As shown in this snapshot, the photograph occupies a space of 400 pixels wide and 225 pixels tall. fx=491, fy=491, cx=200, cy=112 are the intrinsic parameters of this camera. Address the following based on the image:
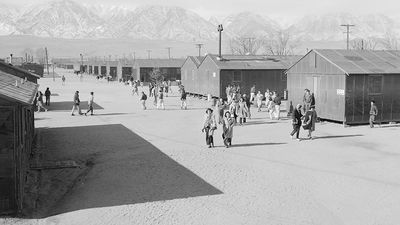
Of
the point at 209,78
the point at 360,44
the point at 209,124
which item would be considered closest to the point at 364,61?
the point at 209,124

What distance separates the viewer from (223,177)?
597 inches

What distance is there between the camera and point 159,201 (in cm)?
1275

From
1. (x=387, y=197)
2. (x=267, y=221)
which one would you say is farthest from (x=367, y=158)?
(x=267, y=221)

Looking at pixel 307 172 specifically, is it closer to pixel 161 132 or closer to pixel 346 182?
pixel 346 182

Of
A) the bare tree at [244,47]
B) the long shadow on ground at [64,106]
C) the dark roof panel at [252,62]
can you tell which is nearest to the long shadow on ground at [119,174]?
the long shadow on ground at [64,106]

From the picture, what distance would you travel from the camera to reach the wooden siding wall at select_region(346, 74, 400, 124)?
26500mm

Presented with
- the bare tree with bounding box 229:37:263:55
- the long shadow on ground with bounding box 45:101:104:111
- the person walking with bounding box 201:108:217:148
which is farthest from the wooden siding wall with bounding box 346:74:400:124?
the bare tree with bounding box 229:37:263:55

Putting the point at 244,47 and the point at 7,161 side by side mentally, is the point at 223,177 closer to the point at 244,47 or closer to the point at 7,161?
the point at 7,161

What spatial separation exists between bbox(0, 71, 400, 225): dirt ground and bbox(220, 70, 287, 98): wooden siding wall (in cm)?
1656

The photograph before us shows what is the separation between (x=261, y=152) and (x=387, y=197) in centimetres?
666

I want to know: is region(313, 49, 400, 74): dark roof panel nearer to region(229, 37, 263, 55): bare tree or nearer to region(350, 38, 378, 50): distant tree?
region(350, 38, 378, 50): distant tree

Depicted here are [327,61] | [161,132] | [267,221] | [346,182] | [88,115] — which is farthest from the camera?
[88,115]

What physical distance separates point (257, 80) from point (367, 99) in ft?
55.3

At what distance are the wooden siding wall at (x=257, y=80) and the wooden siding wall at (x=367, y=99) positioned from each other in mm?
16536
